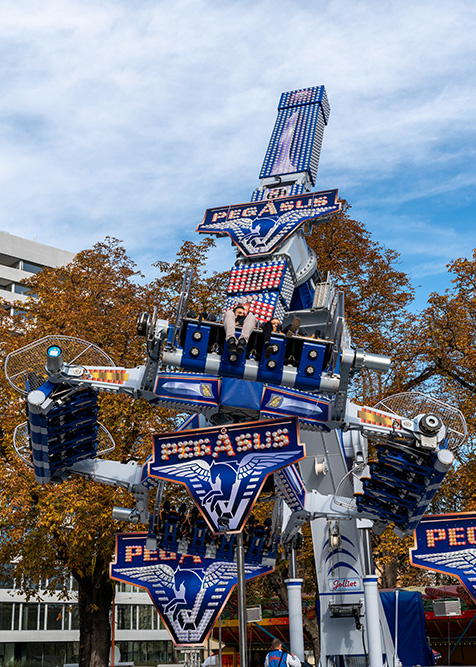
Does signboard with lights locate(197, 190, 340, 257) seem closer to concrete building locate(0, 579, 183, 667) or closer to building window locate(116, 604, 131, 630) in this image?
concrete building locate(0, 579, 183, 667)

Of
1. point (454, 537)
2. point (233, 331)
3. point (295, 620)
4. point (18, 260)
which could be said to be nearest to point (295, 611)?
point (295, 620)

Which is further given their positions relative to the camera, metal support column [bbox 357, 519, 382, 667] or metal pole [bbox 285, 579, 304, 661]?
metal pole [bbox 285, 579, 304, 661]

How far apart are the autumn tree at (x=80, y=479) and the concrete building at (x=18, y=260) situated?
35.7 meters

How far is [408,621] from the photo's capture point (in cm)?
2161

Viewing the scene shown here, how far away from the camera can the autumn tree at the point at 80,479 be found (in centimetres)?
1869

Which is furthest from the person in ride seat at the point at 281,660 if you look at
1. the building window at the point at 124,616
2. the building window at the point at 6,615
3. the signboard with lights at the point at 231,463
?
the building window at the point at 124,616

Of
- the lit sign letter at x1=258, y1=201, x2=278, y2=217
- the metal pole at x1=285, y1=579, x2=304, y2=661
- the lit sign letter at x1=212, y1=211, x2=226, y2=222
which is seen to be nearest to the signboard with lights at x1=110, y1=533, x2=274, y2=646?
the metal pole at x1=285, y1=579, x2=304, y2=661

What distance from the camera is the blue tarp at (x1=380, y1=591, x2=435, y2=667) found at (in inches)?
844

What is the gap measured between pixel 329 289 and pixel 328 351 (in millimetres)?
4365

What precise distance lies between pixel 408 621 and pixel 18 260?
1947 inches

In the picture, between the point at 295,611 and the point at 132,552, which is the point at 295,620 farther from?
the point at 132,552

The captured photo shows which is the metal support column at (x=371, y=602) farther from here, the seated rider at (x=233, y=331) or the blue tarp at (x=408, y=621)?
the blue tarp at (x=408, y=621)

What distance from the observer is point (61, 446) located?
1252cm

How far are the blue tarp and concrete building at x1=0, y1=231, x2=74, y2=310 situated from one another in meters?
45.0
